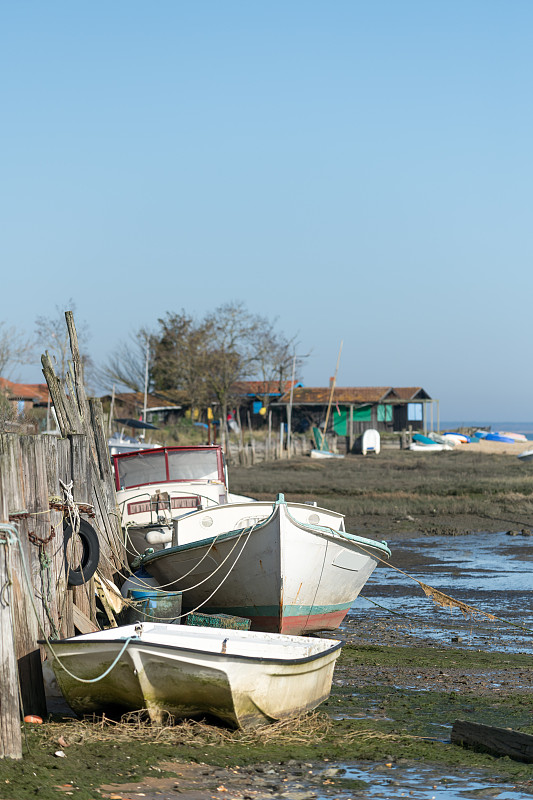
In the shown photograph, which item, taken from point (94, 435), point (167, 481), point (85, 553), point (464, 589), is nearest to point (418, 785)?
point (85, 553)

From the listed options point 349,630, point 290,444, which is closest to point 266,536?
point 349,630

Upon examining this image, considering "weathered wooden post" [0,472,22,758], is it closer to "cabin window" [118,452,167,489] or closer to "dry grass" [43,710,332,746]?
"dry grass" [43,710,332,746]

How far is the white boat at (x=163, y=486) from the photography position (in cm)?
1387

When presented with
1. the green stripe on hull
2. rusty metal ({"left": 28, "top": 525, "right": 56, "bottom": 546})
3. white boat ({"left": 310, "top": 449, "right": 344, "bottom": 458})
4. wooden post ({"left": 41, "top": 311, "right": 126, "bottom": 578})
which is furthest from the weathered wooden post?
white boat ({"left": 310, "top": 449, "right": 344, "bottom": 458})

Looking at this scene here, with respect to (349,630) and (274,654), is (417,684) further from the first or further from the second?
(349,630)

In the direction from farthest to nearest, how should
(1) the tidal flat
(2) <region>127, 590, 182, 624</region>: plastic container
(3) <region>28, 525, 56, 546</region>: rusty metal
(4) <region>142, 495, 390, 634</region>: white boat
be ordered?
(4) <region>142, 495, 390, 634</region>: white boat
(2) <region>127, 590, 182, 624</region>: plastic container
(3) <region>28, 525, 56, 546</region>: rusty metal
(1) the tidal flat

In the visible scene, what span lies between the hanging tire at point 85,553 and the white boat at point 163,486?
373 cm

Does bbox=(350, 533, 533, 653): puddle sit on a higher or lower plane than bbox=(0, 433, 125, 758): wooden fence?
lower

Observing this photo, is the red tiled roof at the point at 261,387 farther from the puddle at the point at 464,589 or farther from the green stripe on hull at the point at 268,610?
the green stripe on hull at the point at 268,610

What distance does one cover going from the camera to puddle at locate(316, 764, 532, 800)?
20.1 ft

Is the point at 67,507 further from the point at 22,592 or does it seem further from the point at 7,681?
the point at 7,681

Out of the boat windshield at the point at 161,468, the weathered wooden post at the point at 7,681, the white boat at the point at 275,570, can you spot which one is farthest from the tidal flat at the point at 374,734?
the boat windshield at the point at 161,468

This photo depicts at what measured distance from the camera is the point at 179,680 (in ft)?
23.6

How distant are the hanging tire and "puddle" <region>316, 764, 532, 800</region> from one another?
12.2 feet
